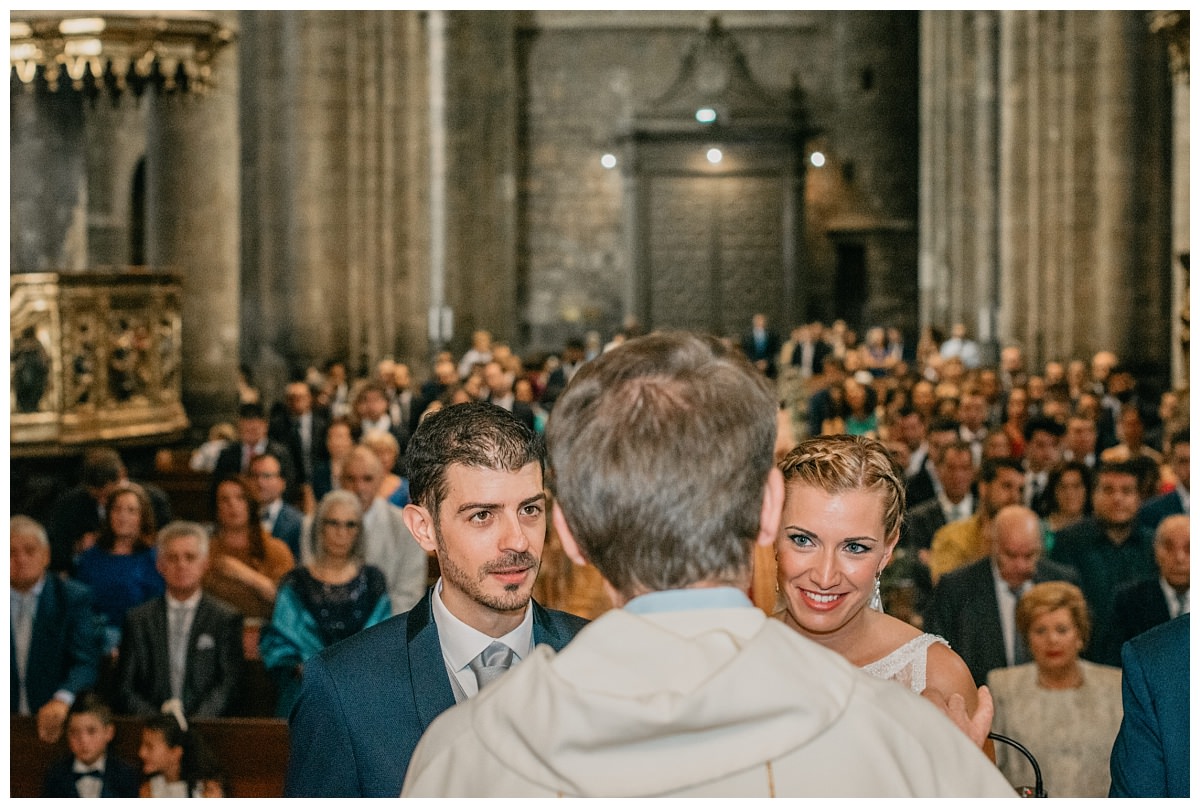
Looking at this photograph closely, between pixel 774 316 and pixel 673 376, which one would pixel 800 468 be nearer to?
pixel 673 376

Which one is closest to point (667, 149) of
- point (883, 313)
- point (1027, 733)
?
point (883, 313)

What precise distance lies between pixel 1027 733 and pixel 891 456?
3346 mm

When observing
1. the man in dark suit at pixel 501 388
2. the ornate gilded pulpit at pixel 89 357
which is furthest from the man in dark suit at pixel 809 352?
the ornate gilded pulpit at pixel 89 357

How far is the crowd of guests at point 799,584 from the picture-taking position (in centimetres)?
362

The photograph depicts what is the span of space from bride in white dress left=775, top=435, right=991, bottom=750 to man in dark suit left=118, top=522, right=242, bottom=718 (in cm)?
458

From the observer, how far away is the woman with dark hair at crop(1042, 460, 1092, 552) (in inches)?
381

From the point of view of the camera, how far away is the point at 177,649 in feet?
25.5

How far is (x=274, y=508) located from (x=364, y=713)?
24.6 feet

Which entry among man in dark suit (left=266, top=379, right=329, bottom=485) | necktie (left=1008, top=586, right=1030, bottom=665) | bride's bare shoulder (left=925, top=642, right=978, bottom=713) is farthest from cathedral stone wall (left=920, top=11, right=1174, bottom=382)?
bride's bare shoulder (left=925, top=642, right=978, bottom=713)

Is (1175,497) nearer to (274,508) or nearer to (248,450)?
(274,508)

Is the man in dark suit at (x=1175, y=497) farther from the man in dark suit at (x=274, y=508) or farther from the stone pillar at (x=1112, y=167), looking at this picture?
the stone pillar at (x=1112, y=167)

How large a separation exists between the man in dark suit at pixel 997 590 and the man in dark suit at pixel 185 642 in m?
2.79

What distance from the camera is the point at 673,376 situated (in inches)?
90.7

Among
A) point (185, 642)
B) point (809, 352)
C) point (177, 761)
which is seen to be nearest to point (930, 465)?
point (185, 642)
